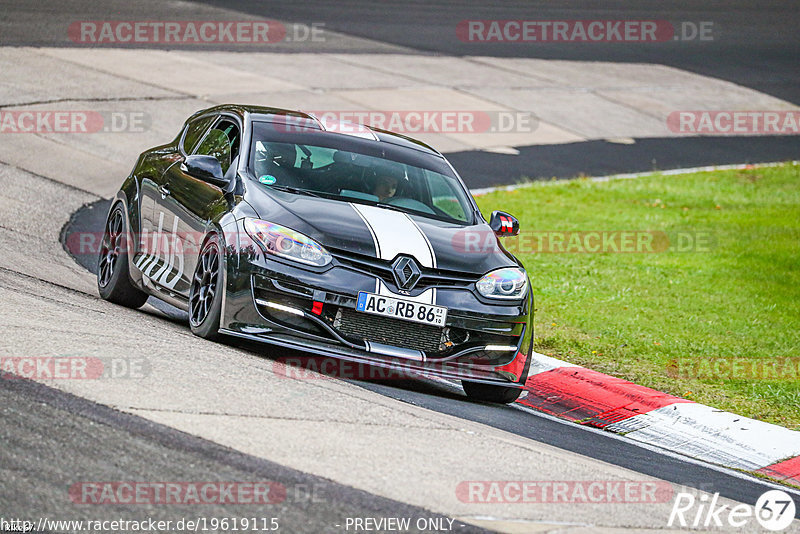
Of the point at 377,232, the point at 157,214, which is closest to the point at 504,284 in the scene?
the point at 377,232

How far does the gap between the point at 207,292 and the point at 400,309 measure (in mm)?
1311

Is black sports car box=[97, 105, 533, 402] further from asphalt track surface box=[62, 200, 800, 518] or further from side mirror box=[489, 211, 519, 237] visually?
asphalt track surface box=[62, 200, 800, 518]

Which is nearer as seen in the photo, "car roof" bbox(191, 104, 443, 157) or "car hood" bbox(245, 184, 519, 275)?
"car hood" bbox(245, 184, 519, 275)

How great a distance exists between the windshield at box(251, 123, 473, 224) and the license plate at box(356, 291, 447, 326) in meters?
1.08

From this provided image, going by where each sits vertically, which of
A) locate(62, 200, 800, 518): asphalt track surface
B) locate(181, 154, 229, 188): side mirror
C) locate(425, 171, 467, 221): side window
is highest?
locate(181, 154, 229, 188): side mirror

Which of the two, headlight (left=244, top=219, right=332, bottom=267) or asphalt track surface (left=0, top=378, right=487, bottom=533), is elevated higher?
headlight (left=244, top=219, right=332, bottom=267)

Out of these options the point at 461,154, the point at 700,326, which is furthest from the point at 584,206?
the point at 700,326

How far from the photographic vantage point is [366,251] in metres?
7.46

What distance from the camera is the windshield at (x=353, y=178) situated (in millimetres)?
8305

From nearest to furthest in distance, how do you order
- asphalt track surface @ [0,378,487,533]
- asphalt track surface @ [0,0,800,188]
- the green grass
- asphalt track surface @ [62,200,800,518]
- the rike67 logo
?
asphalt track surface @ [0,378,487,533] < the rike67 logo < asphalt track surface @ [62,200,800,518] < the green grass < asphalt track surface @ [0,0,800,188]

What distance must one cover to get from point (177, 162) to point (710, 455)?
4360 millimetres

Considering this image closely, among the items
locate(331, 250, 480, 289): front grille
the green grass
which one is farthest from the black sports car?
the green grass

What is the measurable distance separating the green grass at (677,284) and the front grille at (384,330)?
7.37 feet

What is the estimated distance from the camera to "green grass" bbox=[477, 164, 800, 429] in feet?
A: 30.9
